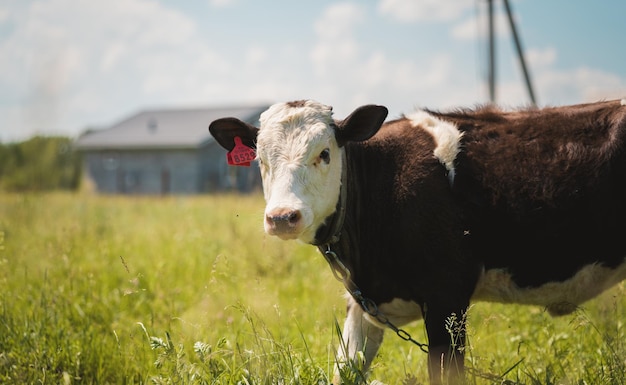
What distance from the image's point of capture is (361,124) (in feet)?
10.9

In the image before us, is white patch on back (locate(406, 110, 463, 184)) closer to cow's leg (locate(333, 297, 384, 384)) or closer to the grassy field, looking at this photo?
the grassy field

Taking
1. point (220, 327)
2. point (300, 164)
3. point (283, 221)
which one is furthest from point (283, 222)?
point (220, 327)

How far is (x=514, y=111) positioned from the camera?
368 centimetres

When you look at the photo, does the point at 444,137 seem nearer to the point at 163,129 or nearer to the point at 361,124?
the point at 361,124

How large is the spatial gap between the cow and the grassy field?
260mm

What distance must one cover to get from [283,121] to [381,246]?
92cm

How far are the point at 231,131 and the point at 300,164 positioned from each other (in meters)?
0.70

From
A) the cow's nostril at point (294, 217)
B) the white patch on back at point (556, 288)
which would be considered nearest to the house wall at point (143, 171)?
the white patch on back at point (556, 288)

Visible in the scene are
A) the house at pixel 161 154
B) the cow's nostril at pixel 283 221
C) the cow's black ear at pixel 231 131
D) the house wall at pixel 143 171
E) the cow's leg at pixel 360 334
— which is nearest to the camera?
the cow's nostril at pixel 283 221

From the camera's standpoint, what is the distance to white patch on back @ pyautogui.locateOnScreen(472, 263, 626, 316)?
3324 mm

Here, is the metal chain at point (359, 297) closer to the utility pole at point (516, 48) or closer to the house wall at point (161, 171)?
the utility pole at point (516, 48)

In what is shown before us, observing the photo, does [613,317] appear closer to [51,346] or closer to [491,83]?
[51,346]

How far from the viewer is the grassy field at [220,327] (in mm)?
3129

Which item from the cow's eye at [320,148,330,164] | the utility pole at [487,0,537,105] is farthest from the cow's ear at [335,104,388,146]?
the utility pole at [487,0,537,105]
